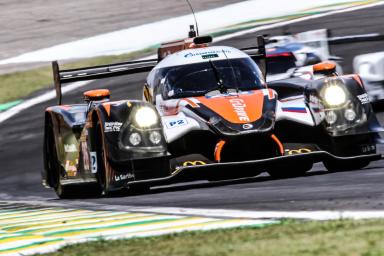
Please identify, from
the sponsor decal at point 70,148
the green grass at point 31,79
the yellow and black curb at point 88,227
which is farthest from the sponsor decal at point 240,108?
the green grass at point 31,79

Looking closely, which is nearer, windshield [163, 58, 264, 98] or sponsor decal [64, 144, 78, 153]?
windshield [163, 58, 264, 98]

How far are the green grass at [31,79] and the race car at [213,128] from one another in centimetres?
1163

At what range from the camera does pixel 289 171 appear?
12500 millimetres

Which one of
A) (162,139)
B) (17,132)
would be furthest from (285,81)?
(17,132)

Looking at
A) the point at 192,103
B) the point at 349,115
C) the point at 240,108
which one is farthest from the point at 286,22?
the point at 240,108

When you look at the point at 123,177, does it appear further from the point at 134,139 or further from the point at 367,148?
the point at 367,148

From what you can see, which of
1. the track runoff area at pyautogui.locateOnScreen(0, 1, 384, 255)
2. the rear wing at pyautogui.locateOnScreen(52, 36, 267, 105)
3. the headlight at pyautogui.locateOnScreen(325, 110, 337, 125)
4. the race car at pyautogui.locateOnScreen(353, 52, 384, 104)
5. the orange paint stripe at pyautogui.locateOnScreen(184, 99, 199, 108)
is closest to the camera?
the track runoff area at pyautogui.locateOnScreen(0, 1, 384, 255)

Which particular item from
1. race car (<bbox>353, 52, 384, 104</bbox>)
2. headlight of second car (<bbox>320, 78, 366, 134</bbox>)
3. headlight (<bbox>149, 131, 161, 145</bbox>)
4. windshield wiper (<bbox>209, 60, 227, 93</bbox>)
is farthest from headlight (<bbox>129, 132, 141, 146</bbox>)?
race car (<bbox>353, 52, 384, 104</bbox>)

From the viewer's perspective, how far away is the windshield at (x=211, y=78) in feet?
40.5

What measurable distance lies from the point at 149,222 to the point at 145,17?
2375cm

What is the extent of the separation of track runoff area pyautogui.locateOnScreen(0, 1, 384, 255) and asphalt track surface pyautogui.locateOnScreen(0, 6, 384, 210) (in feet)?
1.06

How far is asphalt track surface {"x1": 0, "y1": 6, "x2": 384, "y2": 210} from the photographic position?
343 inches

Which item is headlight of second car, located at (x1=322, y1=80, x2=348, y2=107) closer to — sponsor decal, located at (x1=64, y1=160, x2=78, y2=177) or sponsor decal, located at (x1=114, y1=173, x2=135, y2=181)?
sponsor decal, located at (x1=114, y1=173, x2=135, y2=181)

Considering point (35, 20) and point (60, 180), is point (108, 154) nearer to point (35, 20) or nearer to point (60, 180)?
point (60, 180)
